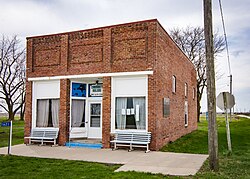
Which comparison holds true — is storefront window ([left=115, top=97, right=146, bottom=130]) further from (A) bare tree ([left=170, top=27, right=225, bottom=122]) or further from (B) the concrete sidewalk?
(A) bare tree ([left=170, top=27, right=225, bottom=122])

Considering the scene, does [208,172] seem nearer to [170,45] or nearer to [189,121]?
[170,45]

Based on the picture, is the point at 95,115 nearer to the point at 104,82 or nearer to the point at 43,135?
the point at 104,82

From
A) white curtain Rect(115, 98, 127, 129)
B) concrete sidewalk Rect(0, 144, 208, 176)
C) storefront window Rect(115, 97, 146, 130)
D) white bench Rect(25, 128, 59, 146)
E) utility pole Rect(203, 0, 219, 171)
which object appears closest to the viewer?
utility pole Rect(203, 0, 219, 171)

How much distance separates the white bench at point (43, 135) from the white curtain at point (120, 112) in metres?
3.37

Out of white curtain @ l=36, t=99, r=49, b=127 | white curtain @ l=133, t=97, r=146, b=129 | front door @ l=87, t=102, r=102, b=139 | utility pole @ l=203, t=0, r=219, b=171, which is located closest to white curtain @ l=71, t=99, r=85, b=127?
front door @ l=87, t=102, r=102, b=139

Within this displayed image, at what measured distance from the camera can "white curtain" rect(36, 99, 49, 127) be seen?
1538 cm

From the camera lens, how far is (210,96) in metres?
8.78

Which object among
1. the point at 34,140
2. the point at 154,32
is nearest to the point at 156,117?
the point at 154,32

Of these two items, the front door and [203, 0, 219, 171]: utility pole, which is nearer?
[203, 0, 219, 171]: utility pole

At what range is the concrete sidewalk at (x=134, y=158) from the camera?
8.88m

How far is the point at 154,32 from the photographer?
12844 millimetres

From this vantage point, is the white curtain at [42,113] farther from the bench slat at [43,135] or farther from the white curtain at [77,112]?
the white curtain at [77,112]

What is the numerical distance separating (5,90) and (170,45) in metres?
28.4

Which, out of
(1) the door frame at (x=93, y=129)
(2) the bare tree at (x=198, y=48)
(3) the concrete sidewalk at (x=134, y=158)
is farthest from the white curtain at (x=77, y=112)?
(2) the bare tree at (x=198, y=48)
